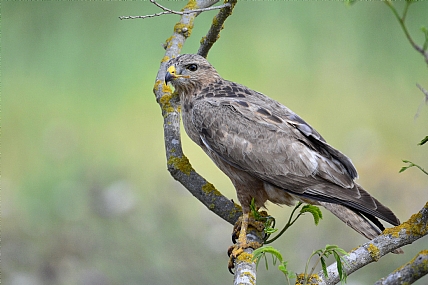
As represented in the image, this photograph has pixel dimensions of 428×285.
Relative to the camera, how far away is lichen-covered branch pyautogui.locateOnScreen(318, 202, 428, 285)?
1585 millimetres

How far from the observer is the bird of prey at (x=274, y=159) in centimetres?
219

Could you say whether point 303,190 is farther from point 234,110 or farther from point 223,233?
point 223,233

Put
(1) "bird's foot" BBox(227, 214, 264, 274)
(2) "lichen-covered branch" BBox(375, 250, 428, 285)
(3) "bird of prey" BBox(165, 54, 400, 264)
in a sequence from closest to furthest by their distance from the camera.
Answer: (2) "lichen-covered branch" BBox(375, 250, 428, 285) → (1) "bird's foot" BBox(227, 214, 264, 274) → (3) "bird of prey" BBox(165, 54, 400, 264)

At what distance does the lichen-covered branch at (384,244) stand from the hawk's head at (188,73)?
136cm

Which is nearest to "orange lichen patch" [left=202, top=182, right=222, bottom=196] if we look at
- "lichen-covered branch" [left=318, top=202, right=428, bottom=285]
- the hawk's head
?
the hawk's head

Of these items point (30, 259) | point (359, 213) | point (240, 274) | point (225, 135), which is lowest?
point (240, 274)

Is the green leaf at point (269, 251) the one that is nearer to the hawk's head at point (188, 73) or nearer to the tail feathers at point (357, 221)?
the tail feathers at point (357, 221)

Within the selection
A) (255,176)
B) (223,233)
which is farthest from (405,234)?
(223,233)

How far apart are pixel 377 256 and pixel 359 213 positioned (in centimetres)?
65

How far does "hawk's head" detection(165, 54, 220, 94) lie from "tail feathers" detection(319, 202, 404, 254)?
950 millimetres

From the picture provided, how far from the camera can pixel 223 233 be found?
3.95 meters

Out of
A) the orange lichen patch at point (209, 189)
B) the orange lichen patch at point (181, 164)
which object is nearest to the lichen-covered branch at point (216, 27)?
the orange lichen patch at point (181, 164)

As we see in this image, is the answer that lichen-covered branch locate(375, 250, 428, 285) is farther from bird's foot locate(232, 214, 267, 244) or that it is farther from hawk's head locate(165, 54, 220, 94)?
hawk's head locate(165, 54, 220, 94)

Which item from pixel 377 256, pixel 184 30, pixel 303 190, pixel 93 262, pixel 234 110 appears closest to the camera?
pixel 377 256
